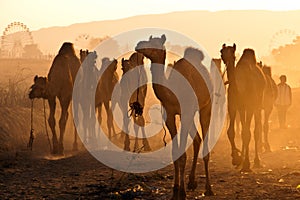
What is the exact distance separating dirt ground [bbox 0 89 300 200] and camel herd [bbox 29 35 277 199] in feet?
1.81

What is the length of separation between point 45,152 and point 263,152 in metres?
6.01

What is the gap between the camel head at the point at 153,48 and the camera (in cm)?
866

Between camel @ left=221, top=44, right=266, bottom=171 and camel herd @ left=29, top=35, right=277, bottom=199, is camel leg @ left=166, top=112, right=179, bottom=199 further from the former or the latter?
camel @ left=221, top=44, right=266, bottom=171

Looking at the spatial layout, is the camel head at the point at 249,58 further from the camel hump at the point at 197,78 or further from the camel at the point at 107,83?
the camel at the point at 107,83

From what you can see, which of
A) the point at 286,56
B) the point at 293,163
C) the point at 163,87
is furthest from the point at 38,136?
the point at 286,56

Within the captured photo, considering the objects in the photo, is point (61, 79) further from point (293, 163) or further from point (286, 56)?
point (286, 56)

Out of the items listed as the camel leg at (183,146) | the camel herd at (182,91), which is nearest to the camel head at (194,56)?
the camel herd at (182,91)

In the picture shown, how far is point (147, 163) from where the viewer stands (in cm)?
1280

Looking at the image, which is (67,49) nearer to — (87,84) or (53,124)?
(87,84)

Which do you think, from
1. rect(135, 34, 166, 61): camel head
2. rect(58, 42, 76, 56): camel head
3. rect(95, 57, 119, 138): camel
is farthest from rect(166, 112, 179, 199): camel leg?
rect(95, 57, 119, 138): camel

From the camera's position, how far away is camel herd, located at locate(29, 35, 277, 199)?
8.73 metres

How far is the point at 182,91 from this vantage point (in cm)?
896

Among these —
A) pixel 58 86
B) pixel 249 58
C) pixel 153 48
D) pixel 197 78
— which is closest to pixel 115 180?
pixel 197 78

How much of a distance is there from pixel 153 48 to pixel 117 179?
315cm
